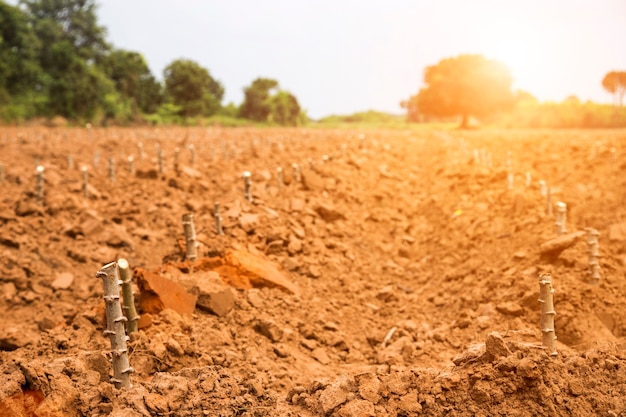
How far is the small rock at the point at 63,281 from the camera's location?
7.73 m

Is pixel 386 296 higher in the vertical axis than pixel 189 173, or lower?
lower

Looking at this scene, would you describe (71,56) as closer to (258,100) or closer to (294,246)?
(258,100)

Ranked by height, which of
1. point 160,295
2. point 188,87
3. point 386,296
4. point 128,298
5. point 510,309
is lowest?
point 386,296

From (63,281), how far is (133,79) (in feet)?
145

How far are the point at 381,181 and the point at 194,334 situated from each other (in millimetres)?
10462

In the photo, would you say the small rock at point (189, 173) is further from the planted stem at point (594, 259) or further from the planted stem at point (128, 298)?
the planted stem at point (594, 259)

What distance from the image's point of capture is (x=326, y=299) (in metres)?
7.51

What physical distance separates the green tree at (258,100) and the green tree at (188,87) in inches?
124

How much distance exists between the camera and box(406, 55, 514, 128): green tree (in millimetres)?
47469

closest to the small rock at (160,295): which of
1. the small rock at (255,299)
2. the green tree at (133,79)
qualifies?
the small rock at (255,299)

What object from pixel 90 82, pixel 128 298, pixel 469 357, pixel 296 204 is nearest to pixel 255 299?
pixel 128 298

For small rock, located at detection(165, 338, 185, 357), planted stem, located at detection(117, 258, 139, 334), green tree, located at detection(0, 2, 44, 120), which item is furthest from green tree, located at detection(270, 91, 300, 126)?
small rock, located at detection(165, 338, 185, 357)

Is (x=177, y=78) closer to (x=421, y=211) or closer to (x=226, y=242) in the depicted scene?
(x=421, y=211)

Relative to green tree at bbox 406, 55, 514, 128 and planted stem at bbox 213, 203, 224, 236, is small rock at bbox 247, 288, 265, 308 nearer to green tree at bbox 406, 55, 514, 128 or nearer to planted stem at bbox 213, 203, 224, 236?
planted stem at bbox 213, 203, 224, 236
